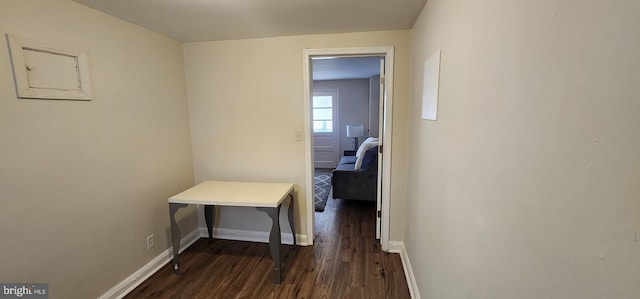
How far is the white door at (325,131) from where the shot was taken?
6559 millimetres

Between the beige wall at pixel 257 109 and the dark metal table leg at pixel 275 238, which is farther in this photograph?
the beige wall at pixel 257 109

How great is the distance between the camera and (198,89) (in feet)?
8.82

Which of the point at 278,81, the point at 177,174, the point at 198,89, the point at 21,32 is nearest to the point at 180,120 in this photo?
the point at 198,89

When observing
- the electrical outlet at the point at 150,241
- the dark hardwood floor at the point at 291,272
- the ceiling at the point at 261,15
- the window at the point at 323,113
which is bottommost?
the dark hardwood floor at the point at 291,272

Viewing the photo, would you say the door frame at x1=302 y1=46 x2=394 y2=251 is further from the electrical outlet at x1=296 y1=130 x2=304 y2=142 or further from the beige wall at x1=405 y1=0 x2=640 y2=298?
the beige wall at x1=405 y1=0 x2=640 y2=298

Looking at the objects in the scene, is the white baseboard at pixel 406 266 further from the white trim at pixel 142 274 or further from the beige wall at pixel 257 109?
the white trim at pixel 142 274

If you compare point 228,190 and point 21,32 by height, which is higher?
point 21,32

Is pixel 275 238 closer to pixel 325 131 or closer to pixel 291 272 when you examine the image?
pixel 291 272

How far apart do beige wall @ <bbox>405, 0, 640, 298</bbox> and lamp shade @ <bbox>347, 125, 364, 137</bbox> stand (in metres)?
4.77

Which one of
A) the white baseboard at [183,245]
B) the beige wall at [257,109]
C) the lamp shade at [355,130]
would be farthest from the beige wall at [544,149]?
the lamp shade at [355,130]

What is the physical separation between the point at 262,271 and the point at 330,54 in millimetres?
2106

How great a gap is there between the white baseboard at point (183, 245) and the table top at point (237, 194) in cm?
64

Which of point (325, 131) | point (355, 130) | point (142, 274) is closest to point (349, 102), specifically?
point (355, 130)

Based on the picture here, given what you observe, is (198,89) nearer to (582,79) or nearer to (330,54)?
(330,54)
